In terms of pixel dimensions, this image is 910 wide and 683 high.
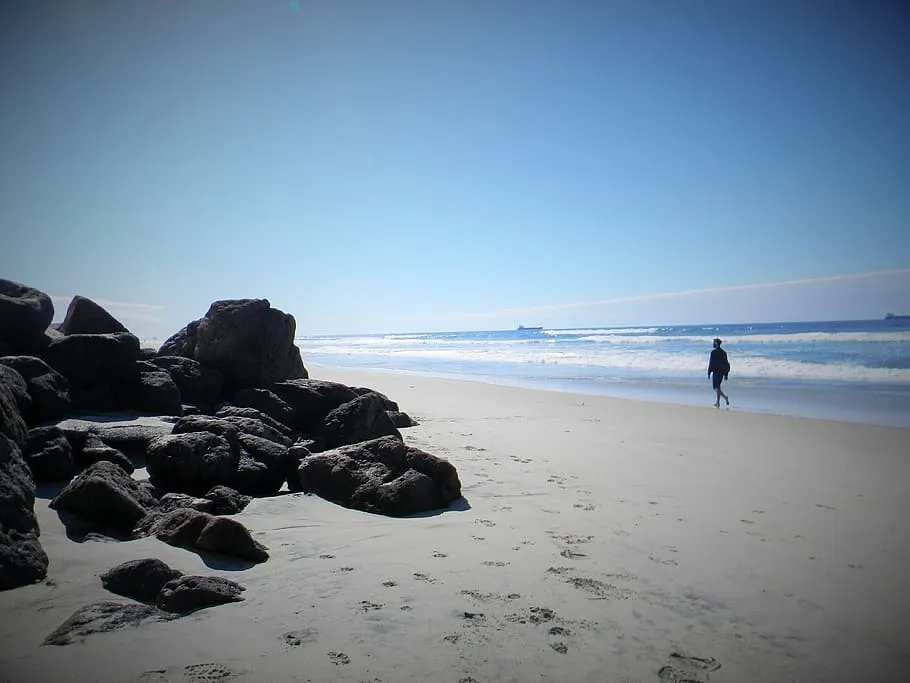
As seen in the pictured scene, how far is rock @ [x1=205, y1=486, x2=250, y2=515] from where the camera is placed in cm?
489

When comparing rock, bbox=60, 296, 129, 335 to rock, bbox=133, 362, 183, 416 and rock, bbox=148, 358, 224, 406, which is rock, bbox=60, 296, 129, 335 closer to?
rock, bbox=148, 358, 224, 406

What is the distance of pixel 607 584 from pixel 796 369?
Answer: 20.6 meters

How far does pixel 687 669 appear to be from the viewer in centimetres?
280

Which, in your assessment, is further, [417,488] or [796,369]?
[796,369]

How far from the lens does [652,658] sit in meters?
2.88

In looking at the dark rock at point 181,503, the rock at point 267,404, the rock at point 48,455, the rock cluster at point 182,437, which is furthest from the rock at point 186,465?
the rock at point 267,404

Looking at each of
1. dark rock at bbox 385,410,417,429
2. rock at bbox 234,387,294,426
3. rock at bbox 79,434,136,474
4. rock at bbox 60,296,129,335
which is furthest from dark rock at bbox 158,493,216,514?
rock at bbox 60,296,129,335

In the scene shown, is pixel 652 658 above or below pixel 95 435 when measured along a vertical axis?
below

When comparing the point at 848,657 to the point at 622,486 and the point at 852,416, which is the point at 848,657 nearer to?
the point at 622,486

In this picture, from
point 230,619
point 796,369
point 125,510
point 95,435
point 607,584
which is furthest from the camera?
point 796,369

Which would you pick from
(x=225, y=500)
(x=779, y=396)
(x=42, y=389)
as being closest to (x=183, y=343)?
(x=42, y=389)

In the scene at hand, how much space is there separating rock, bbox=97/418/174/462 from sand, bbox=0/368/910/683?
5.98 ft

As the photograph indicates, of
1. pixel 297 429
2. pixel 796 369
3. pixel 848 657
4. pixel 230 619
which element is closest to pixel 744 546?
pixel 848 657

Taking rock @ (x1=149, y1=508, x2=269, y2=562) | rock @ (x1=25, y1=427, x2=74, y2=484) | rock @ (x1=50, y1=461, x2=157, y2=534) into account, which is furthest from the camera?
rock @ (x1=25, y1=427, x2=74, y2=484)
